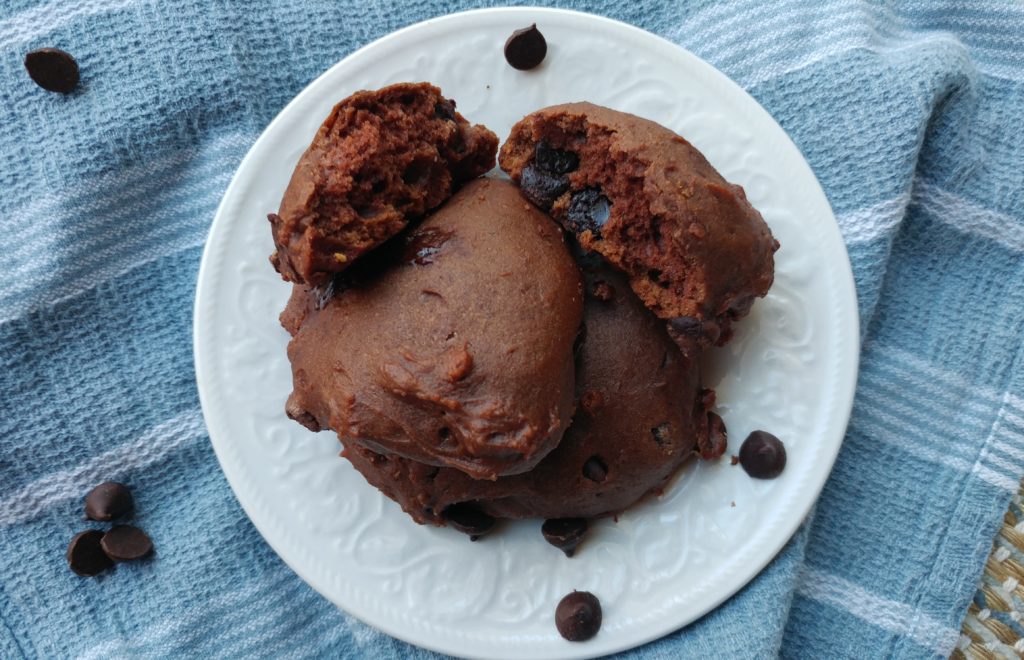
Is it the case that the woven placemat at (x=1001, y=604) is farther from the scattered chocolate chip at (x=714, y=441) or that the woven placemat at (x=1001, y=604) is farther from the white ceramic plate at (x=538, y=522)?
the scattered chocolate chip at (x=714, y=441)

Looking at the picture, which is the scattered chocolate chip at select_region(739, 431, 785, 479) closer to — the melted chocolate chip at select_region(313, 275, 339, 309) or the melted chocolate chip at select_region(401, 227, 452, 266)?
the melted chocolate chip at select_region(401, 227, 452, 266)

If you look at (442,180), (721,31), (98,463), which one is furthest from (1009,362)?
(98,463)

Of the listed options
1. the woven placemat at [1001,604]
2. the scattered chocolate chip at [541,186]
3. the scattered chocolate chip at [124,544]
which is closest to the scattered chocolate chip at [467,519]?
the scattered chocolate chip at [541,186]

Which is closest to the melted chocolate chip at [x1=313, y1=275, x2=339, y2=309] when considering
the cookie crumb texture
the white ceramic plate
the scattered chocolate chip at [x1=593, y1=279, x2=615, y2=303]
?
the cookie crumb texture

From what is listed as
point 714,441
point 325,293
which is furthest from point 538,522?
point 325,293

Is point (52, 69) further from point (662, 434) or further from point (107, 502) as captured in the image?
point (662, 434)

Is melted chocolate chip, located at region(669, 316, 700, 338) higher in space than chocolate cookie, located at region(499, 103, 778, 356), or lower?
lower
